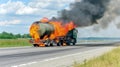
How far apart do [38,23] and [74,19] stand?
20.1 ft

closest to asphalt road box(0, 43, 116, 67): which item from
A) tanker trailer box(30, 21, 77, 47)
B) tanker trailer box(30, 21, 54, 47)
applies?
tanker trailer box(30, 21, 54, 47)

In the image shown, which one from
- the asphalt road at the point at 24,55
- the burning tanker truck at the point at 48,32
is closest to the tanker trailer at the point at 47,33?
the burning tanker truck at the point at 48,32

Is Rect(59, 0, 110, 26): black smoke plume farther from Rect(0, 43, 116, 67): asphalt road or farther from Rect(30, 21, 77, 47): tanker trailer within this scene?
Rect(0, 43, 116, 67): asphalt road

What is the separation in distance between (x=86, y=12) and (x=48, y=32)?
701 centimetres

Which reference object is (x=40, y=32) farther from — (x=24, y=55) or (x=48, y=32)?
(x=24, y=55)

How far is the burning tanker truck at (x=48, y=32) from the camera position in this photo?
1930 inches

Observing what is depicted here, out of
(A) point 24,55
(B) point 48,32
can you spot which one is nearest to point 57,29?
(B) point 48,32

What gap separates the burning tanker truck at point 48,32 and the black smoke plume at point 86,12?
4.03ft

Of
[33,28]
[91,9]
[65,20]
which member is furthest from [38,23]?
[91,9]

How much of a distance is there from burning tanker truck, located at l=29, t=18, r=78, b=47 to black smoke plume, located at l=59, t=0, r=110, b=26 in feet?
4.03

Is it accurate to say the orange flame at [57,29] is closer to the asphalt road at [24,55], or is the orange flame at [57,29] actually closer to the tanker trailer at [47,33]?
the tanker trailer at [47,33]

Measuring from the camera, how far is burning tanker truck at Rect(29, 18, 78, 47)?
4903 cm

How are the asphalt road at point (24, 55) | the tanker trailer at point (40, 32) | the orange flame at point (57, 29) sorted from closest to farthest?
the asphalt road at point (24, 55), the tanker trailer at point (40, 32), the orange flame at point (57, 29)

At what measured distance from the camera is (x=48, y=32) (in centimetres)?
4981
